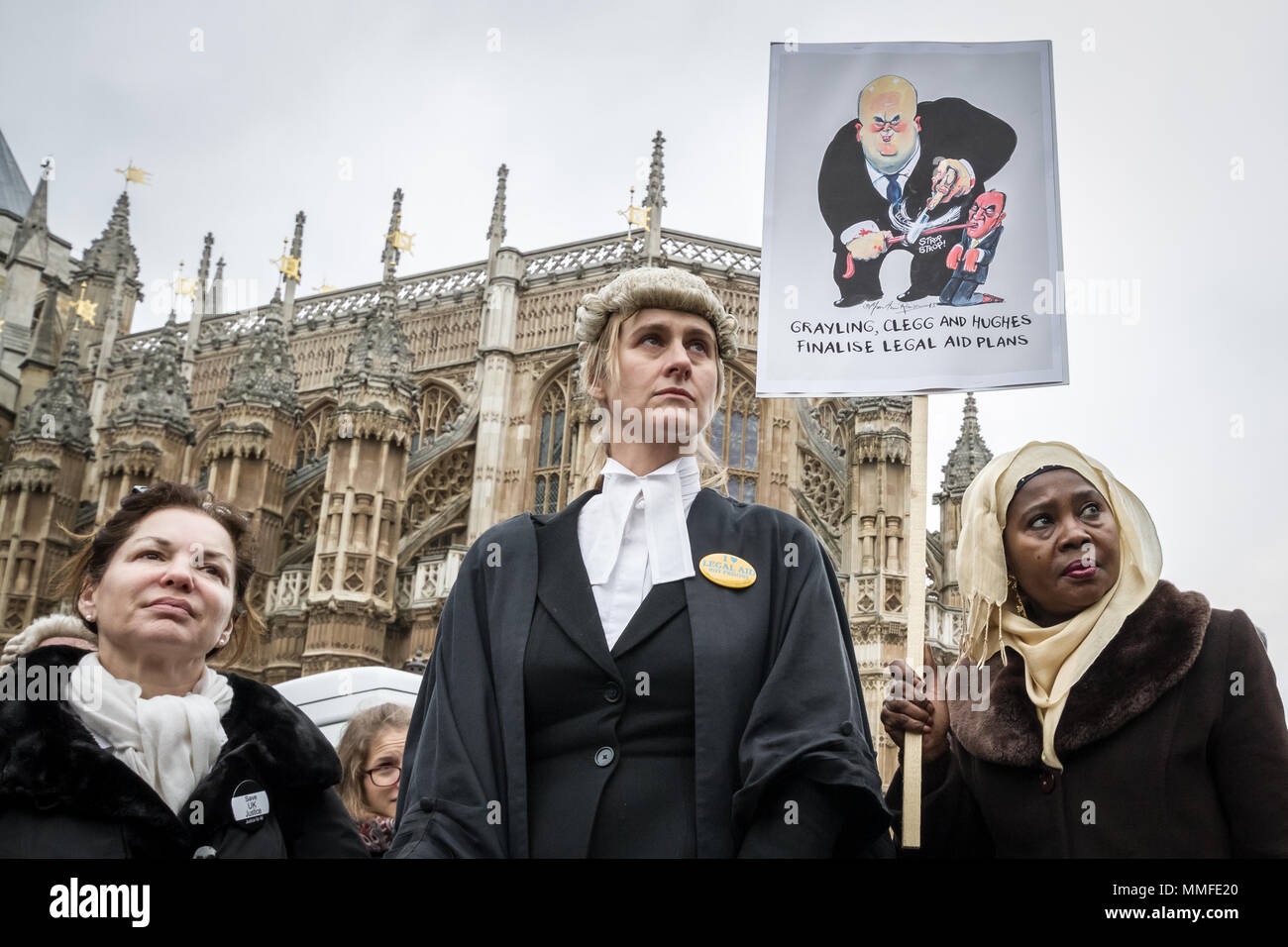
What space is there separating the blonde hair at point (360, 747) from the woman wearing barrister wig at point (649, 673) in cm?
218

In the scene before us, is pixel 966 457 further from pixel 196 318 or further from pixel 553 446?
pixel 196 318

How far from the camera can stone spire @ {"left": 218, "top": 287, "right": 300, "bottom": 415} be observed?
19062 mm

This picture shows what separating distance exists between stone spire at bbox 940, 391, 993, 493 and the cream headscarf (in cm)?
1627

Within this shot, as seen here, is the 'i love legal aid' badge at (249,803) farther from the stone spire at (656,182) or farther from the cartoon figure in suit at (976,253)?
the stone spire at (656,182)

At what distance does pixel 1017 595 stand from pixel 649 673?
120 centimetres

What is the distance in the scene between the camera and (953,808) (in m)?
2.84

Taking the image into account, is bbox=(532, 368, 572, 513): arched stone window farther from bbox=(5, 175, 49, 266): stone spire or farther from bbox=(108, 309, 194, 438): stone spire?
bbox=(5, 175, 49, 266): stone spire

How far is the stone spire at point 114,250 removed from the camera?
32062 mm

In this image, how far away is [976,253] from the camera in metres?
3.34

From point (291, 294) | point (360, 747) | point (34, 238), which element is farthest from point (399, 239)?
point (360, 747)

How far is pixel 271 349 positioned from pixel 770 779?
1937 cm

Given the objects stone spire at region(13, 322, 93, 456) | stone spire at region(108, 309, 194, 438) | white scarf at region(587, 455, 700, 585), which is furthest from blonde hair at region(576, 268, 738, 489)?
stone spire at region(13, 322, 93, 456)

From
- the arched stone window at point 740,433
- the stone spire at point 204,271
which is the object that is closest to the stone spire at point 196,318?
the stone spire at point 204,271

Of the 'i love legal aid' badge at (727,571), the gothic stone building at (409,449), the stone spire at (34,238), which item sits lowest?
the 'i love legal aid' badge at (727,571)
